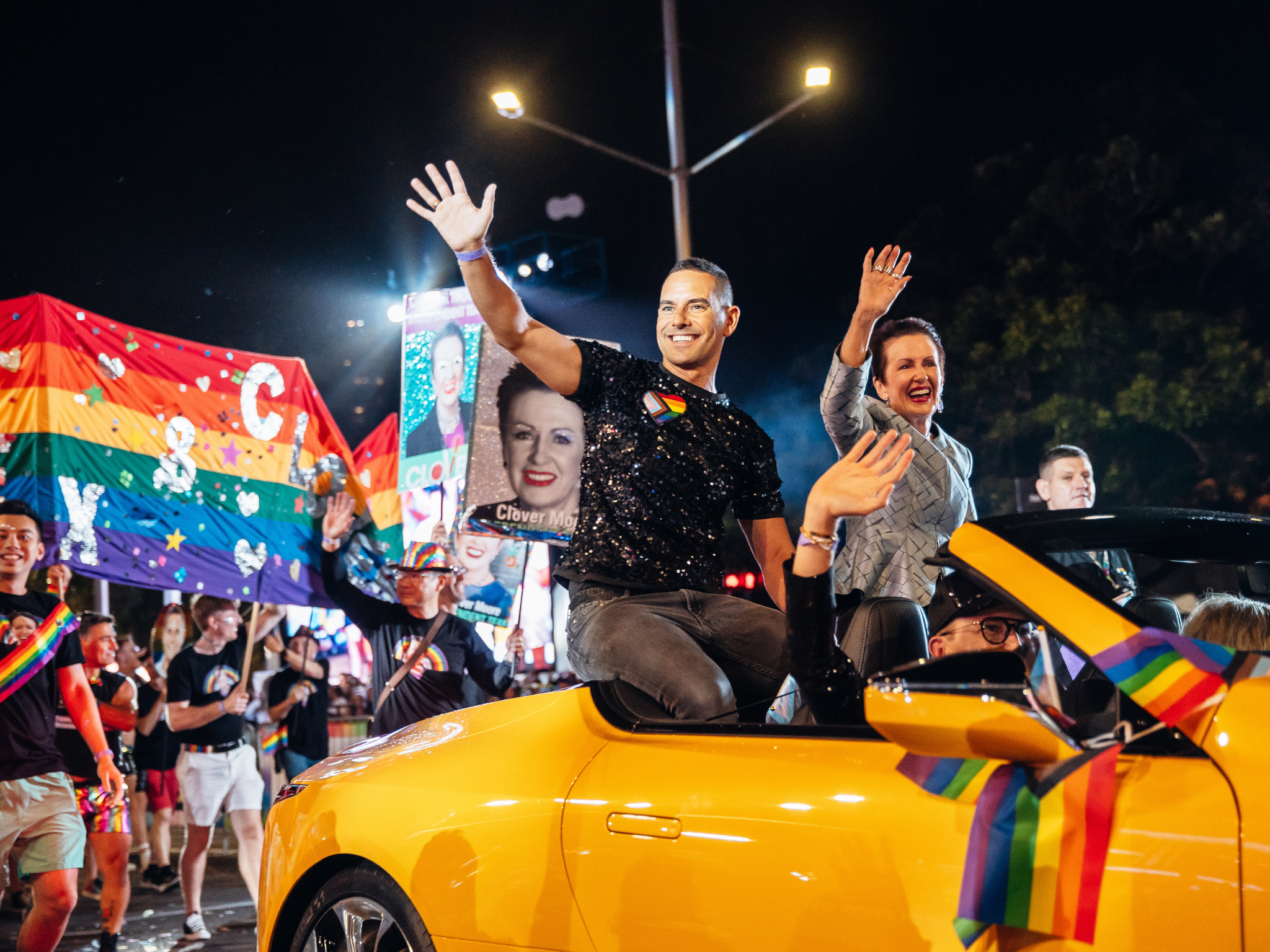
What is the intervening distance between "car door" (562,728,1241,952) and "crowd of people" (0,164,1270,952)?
0.29m

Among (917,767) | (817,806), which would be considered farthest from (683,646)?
(917,767)

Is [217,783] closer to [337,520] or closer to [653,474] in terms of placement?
[337,520]

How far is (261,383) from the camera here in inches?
331

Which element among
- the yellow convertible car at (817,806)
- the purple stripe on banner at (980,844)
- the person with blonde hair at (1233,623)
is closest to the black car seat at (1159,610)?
the yellow convertible car at (817,806)

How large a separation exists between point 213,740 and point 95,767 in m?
1.08

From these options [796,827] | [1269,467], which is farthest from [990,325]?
[796,827]

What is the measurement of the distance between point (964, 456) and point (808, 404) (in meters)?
17.1

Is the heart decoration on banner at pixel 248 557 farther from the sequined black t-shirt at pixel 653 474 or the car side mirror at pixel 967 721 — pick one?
the car side mirror at pixel 967 721

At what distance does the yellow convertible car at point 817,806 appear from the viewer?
1776mm

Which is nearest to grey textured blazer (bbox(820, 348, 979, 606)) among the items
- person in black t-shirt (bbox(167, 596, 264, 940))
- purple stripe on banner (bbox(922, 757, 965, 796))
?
purple stripe on banner (bbox(922, 757, 965, 796))

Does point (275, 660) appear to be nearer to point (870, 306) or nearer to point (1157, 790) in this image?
point (870, 306)

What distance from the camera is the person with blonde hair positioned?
259 centimetres

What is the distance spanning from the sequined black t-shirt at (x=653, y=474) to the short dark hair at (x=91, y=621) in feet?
20.2

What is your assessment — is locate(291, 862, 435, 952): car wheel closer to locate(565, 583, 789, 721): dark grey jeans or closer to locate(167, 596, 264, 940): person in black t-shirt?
locate(565, 583, 789, 721): dark grey jeans
